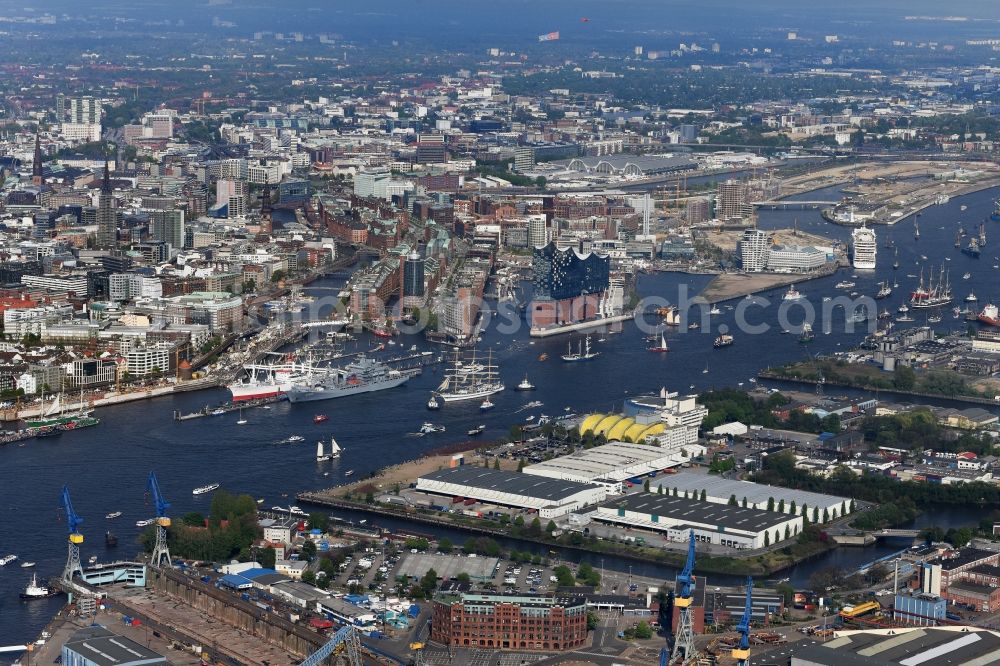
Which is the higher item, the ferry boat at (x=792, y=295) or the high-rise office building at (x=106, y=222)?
the high-rise office building at (x=106, y=222)

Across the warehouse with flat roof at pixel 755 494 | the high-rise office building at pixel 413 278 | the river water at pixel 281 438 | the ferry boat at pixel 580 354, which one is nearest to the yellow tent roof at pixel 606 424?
the river water at pixel 281 438

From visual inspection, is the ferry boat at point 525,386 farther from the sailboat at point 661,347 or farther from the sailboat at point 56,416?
the sailboat at point 56,416

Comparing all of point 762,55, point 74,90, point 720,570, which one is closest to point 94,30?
point 762,55

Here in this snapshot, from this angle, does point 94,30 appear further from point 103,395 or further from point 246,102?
point 103,395

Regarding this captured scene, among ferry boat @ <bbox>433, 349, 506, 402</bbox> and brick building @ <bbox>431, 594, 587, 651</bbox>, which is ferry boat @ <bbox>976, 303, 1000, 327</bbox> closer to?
ferry boat @ <bbox>433, 349, 506, 402</bbox>

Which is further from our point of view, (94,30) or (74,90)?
(94,30)

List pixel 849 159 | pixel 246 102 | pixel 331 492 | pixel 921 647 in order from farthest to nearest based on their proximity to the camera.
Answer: pixel 246 102 → pixel 849 159 → pixel 331 492 → pixel 921 647
